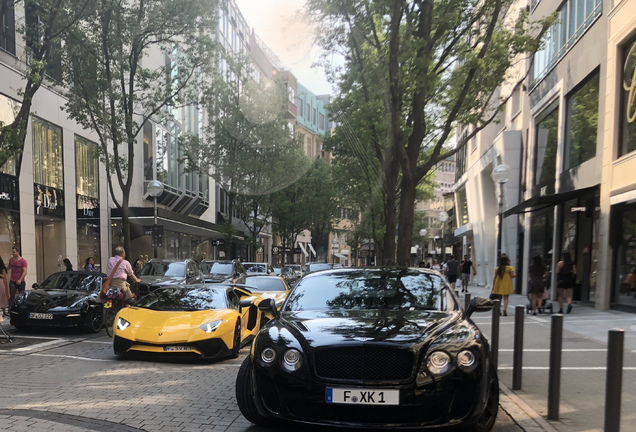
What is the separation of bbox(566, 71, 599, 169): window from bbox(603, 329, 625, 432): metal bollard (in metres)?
13.8

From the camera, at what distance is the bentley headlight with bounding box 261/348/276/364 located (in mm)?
3922

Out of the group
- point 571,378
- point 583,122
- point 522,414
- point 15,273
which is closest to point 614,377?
point 522,414

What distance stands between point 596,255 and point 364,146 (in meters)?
10.2

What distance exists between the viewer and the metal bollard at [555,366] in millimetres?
4508

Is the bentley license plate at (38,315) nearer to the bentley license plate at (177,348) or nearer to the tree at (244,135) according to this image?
the bentley license plate at (177,348)

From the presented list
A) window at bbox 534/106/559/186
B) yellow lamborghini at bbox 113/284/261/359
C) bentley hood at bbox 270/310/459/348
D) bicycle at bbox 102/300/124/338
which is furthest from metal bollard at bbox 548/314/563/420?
window at bbox 534/106/559/186

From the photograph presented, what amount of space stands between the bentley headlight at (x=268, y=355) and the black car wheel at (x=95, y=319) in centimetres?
746

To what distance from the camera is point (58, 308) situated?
984 cm

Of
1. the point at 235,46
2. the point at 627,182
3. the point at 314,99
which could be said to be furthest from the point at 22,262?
the point at 314,99

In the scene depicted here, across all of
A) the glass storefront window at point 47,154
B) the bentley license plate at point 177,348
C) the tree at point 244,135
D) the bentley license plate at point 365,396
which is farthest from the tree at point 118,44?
the bentley license plate at point 365,396

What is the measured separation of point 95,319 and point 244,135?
64.5ft

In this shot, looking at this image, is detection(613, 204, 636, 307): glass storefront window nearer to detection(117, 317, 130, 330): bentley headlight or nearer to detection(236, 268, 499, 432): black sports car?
detection(236, 268, 499, 432): black sports car

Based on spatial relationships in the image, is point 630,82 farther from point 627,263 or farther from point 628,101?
point 627,263

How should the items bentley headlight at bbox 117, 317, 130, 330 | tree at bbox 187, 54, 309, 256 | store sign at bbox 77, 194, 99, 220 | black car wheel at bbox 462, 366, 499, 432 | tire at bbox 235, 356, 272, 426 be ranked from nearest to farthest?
black car wheel at bbox 462, 366, 499, 432, tire at bbox 235, 356, 272, 426, bentley headlight at bbox 117, 317, 130, 330, store sign at bbox 77, 194, 99, 220, tree at bbox 187, 54, 309, 256
